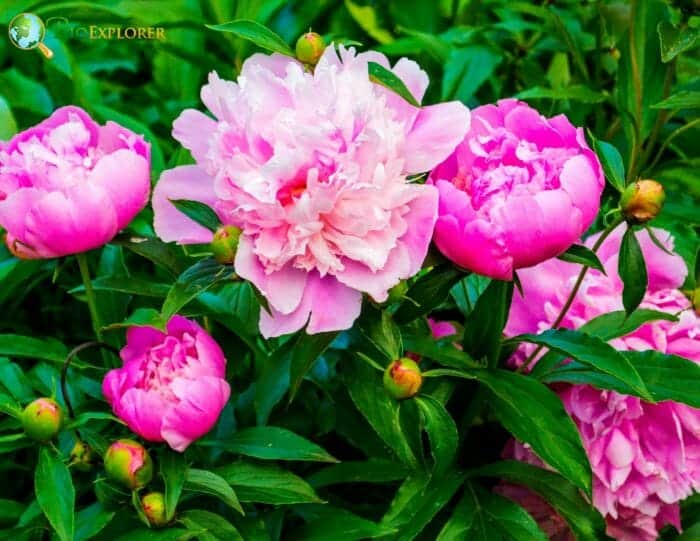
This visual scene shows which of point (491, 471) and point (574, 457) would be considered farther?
point (491, 471)

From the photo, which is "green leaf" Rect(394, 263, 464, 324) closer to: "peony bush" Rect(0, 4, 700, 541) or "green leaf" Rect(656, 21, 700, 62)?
"peony bush" Rect(0, 4, 700, 541)

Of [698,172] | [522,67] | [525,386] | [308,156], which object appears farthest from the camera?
[522,67]

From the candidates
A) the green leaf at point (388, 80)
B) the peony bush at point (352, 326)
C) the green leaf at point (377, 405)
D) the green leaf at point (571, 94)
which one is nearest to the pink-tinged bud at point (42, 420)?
the peony bush at point (352, 326)

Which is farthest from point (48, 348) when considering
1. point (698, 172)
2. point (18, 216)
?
point (698, 172)

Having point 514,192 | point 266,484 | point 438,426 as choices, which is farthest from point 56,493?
point 514,192

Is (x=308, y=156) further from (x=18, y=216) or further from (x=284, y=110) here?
(x=18, y=216)

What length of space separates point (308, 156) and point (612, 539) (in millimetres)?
414

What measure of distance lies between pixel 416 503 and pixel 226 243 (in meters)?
0.26

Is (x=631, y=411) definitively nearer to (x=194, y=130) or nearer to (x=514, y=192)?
(x=514, y=192)

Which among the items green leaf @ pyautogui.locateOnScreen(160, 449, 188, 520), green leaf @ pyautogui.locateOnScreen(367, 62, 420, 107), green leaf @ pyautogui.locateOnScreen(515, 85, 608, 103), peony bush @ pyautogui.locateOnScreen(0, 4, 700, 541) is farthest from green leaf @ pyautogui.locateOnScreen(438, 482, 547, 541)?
green leaf @ pyautogui.locateOnScreen(515, 85, 608, 103)

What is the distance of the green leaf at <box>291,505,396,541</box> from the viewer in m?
0.80

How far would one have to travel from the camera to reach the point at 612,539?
2.84 feet

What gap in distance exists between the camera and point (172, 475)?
0.74m

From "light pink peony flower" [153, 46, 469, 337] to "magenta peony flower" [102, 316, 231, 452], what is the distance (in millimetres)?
67
